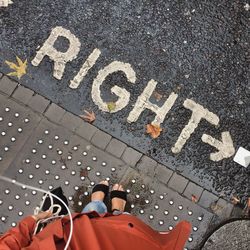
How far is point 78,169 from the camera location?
394 centimetres

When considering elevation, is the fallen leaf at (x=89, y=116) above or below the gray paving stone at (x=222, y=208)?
above

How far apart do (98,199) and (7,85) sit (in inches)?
46.4

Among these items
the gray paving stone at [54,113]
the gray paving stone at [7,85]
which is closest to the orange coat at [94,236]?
the gray paving stone at [54,113]

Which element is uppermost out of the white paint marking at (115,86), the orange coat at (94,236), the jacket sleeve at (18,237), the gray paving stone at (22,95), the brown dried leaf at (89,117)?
the white paint marking at (115,86)

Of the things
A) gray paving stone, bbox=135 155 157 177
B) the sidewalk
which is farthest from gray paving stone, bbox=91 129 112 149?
gray paving stone, bbox=135 155 157 177

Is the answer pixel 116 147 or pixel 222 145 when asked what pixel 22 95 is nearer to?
pixel 116 147

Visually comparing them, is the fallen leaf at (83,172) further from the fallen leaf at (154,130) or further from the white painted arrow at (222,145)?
the white painted arrow at (222,145)

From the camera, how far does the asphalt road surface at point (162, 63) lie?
403 centimetres

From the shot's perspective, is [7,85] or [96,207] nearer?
[96,207]

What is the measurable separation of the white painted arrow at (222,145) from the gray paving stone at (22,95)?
4.70 feet

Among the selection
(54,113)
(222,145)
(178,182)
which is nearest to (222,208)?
(178,182)

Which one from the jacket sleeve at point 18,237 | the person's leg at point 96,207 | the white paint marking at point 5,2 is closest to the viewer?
the jacket sleeve at point 18,237

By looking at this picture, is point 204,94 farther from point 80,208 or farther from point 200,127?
point 80,208

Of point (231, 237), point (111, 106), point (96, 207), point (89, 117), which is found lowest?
point (96, 207)
